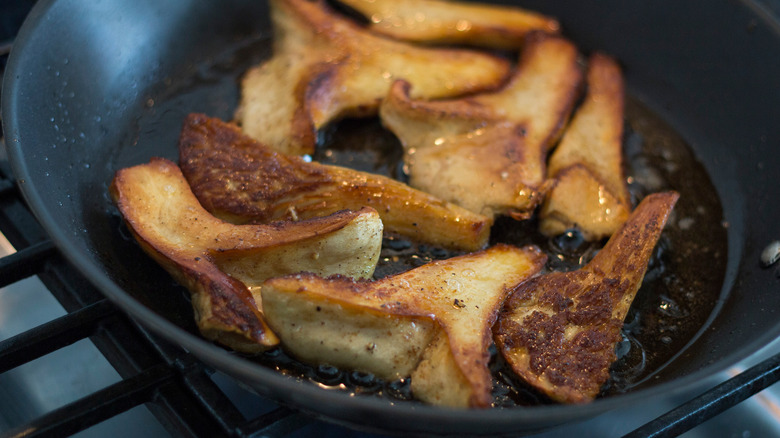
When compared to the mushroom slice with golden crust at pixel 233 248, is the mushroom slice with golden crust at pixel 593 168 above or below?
above

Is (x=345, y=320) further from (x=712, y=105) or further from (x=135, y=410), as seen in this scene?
(x=712, y=105)

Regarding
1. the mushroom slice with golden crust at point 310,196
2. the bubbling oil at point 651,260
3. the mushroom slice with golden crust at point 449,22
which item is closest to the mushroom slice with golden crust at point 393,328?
the bubbling oil at point 651,260

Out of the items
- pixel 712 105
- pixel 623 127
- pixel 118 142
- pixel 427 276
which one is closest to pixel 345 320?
pixel 427 276

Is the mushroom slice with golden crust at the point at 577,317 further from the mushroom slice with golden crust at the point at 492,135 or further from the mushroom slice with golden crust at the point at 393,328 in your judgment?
the mushroom slice with golden crust at the point at 492,135

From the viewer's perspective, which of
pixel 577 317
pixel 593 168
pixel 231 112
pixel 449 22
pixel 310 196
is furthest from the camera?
pixel 449 22

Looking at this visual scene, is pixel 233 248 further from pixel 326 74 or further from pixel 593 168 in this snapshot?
pixel 593 168

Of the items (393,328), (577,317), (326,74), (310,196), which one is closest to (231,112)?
(326,74)
